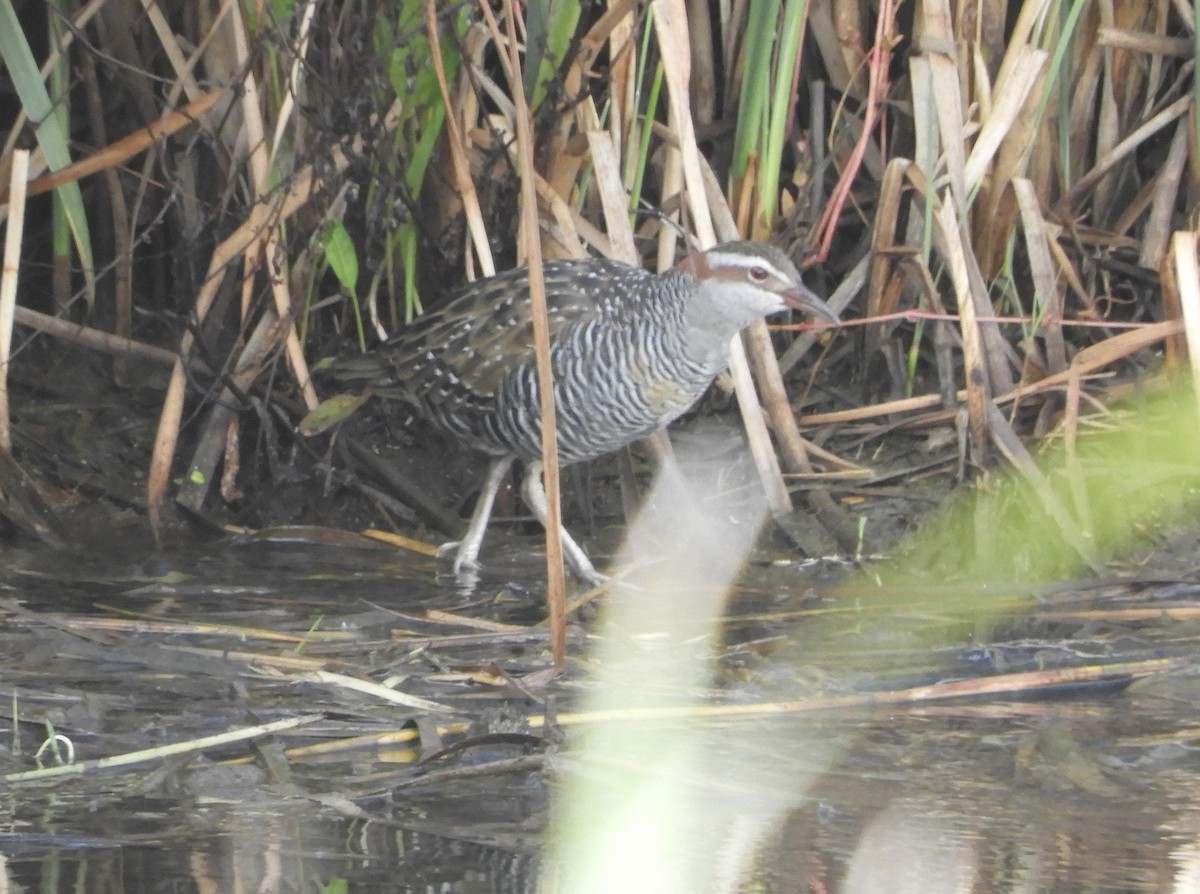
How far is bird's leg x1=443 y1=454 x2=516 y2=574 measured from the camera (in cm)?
494

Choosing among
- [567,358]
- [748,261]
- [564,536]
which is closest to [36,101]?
[567,358]

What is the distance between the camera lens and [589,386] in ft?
16.1

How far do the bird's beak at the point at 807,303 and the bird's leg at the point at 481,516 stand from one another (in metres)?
1.01

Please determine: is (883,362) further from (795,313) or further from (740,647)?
(740,647)

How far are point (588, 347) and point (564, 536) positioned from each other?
0.55 metres

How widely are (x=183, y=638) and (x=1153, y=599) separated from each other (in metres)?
2.38

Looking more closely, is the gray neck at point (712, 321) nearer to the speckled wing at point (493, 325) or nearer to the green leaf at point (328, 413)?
the speckled wing at point (493, 325)

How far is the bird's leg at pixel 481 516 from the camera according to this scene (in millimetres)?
4941

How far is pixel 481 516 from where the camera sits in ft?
16.7

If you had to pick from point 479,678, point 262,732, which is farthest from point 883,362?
point 262,732

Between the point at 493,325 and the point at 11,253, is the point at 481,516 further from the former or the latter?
the point at 11,253

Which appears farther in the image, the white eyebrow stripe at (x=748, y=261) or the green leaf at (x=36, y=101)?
the white eyebrow stripe at (x=748, y=261)

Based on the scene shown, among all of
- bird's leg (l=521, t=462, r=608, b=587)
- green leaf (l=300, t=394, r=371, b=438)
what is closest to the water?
bird's leg (l=521, t=462, r=608, b=587)

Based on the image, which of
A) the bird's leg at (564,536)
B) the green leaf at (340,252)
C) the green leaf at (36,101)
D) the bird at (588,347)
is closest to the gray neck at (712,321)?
the bird at (588,347)
